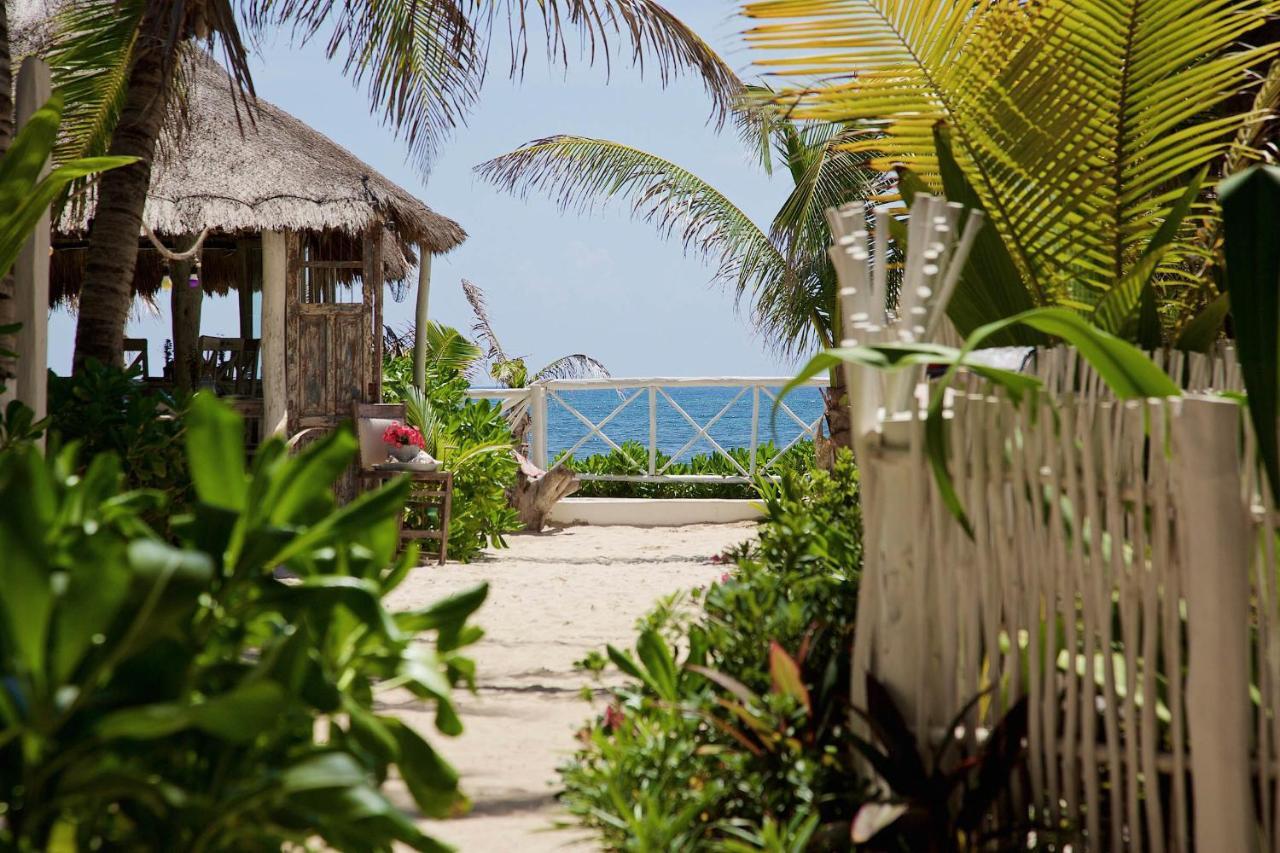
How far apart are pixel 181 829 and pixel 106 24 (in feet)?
19.8

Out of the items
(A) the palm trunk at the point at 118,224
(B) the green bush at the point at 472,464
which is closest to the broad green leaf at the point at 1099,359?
(A) the palm trunk at the point at 118,224

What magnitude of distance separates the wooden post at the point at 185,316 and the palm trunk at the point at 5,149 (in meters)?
7.26

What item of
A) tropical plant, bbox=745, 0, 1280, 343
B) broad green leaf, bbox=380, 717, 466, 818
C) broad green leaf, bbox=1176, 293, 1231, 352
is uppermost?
tropical plant, bbox=745, 0, 1280, 343

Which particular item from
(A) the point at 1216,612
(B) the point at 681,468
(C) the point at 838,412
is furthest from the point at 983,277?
(B) the point at 681,468

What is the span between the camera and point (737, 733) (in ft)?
8.27

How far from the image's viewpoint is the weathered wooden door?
859cm

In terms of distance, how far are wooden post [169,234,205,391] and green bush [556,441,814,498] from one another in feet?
12.6

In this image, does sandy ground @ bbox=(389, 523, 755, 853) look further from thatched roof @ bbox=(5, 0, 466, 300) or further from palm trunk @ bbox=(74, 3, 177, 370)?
thatched roof @ bbox=(5, 0, 466, 300)

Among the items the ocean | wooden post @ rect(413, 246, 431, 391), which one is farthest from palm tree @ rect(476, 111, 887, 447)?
the ocean

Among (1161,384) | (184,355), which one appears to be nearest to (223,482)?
(1161,384)

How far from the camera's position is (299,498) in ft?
4.18

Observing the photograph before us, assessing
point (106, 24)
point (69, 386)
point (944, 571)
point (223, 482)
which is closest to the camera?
point (223, 482)

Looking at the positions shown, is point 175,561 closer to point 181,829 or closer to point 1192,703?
point 181,829

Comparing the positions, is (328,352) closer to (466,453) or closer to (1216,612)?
(466,453)
